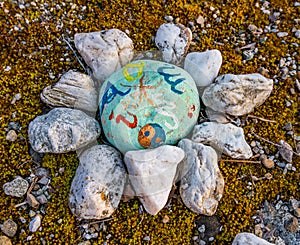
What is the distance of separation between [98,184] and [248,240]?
0.84m

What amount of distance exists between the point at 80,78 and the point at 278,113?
1219 mm

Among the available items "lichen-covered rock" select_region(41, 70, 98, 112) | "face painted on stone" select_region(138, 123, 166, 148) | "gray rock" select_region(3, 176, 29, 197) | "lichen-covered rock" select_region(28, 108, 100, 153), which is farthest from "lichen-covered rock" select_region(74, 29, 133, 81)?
"gray rock" select_region(3, 176, 29, 197)

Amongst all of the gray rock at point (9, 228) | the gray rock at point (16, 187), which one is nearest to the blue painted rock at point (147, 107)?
the gray rock at point (16, 187)

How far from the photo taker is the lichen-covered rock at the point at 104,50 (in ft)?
8.42

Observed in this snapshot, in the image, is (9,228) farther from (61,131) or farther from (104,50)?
(104,50)

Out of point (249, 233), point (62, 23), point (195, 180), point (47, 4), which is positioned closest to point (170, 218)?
point (195, 180)

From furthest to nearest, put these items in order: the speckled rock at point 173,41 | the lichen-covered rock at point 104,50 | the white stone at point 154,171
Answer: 1. the speckled rock at point 173,41
2. the lichen-covered rock at point 104,50
3. the white stone at point 154,171

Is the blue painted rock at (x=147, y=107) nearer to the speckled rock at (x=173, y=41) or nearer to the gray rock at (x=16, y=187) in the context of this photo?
the speckled rock at (x=173, y=41)

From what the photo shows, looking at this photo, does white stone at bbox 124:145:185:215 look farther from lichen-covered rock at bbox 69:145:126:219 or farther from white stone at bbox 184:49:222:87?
white stone at bbox 184:49:222:87

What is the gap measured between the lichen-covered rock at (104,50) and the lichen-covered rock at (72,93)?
0.11m

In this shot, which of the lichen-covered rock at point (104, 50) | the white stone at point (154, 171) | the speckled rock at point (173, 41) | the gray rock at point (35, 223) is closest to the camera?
the white stone at point (154, 171)

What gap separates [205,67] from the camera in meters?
2.57

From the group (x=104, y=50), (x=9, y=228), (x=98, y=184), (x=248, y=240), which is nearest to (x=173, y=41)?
(x=104, y=50)

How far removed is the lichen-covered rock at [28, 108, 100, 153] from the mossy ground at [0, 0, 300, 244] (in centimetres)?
13
